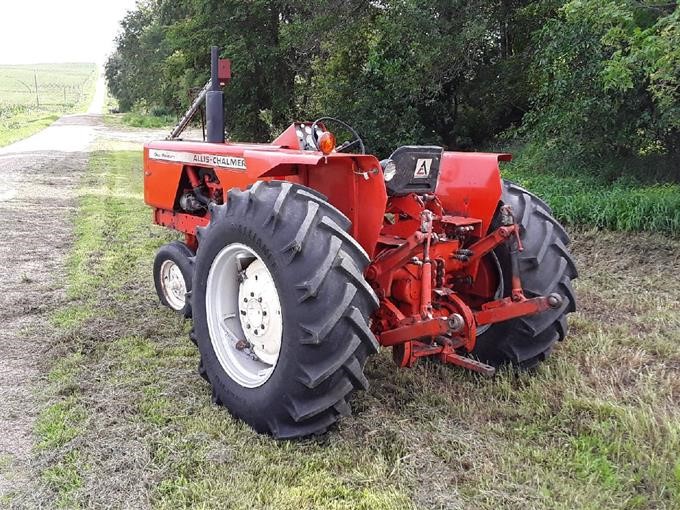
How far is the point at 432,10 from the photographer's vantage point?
1010 cm

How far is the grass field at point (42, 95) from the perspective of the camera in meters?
40.6

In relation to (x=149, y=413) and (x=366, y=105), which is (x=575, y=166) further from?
(x=149, y=413)

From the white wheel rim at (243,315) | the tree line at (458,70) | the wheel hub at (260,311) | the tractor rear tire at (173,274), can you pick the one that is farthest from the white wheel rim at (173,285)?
the tree line at (458,70)

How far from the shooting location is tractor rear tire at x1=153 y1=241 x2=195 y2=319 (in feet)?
15.7

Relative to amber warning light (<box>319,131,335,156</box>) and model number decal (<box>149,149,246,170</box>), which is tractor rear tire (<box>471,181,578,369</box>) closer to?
amber warning light (<box>319,131,335,156</box>)

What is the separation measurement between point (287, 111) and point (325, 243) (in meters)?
13.3

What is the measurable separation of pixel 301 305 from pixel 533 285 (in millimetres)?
1467

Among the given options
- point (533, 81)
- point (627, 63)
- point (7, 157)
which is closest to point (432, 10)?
point (533, 81)

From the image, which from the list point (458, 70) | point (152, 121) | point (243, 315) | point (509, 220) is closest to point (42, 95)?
point (152, 121)

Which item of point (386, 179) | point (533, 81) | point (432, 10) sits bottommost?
point (386, 179)

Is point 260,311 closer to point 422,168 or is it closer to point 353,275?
point 353,275

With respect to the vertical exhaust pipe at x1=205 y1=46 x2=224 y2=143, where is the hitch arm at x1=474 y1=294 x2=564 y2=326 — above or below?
below

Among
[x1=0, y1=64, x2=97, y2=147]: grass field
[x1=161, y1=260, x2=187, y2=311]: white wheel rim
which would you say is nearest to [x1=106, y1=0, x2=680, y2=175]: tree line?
[x1=161, y1=260, x2=187, y2=311]: white wheel rim

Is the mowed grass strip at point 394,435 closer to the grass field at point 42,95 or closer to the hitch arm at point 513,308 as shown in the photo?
the hitch arm at point 513,308
